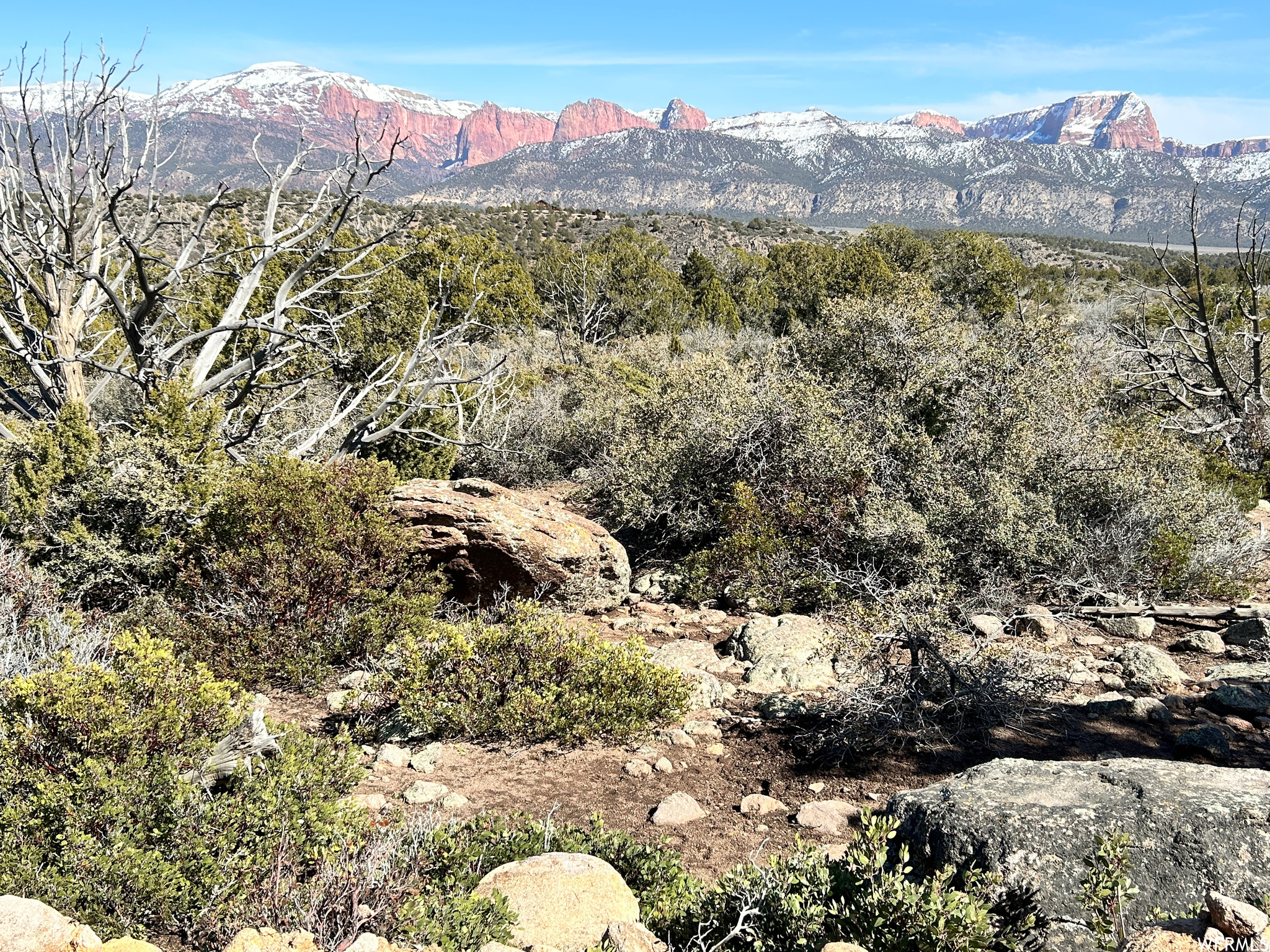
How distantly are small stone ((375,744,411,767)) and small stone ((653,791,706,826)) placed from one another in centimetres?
147

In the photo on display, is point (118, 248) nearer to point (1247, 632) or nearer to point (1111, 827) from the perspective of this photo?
point (1111, 827)

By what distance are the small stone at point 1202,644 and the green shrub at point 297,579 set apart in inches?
226

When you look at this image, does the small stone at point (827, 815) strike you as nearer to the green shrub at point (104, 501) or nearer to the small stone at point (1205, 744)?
the small stone at point (1205, 744)

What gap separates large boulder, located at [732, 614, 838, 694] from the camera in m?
5.36

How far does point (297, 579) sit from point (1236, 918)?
522 centimetres

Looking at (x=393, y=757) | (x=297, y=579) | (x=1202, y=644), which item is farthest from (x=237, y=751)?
(x=1202, y=644)

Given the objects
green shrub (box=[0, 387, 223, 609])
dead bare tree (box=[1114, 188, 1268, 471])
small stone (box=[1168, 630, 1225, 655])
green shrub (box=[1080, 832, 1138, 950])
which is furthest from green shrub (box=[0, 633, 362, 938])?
dead bare tree (box=[1114, 188, 1268, 471])

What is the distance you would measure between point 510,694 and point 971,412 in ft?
19.5

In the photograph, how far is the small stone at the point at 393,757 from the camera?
420 cm

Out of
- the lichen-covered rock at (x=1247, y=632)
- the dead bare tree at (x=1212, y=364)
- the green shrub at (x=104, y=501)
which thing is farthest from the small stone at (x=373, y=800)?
the lichen-covered rock at (x=1247, y=632)

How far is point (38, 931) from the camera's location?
199cm

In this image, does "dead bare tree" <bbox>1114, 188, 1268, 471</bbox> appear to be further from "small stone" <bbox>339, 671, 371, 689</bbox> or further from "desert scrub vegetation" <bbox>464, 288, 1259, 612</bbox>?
"small stone" <bbox>339, 671, 371, 689</bbox>

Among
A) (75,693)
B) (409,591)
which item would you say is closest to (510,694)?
(409,591)

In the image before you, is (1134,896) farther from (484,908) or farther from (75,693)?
(75,693)
